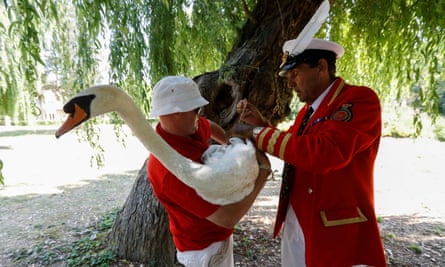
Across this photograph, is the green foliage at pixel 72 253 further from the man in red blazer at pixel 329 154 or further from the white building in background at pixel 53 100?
the man in red blazer at pixel 329 154

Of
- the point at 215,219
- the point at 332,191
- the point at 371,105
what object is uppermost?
the point at 371,105

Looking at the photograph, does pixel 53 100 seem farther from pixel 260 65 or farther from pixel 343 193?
pixel 343 193

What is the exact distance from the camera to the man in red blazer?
4.06 ft

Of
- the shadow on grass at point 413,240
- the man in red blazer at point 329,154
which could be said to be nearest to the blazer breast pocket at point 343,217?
the man in red blazer at point 329,154

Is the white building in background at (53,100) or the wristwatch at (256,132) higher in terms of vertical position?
the white building in background at (53,100)

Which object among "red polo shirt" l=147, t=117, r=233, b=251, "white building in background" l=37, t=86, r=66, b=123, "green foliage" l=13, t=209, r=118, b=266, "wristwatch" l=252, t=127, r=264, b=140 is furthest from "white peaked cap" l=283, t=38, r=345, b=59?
"green foliage" l=13, t=209, r=118, b=266

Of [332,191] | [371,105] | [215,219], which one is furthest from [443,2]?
[215,219]

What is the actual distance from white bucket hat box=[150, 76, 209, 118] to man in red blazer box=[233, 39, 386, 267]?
0.29 metres

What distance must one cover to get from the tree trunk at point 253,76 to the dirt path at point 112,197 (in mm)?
1681

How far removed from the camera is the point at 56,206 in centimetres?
576

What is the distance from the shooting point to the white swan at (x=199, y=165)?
106cm

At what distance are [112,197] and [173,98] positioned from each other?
5.81m

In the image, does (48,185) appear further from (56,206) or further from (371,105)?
(371,105)

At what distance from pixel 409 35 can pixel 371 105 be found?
82.5 inches
